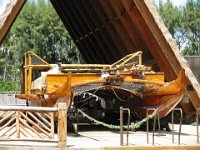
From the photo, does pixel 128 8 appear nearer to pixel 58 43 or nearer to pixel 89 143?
pixel 89 143

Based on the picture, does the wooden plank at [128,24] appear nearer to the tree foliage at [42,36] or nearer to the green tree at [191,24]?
the tree foliage at [42,36]

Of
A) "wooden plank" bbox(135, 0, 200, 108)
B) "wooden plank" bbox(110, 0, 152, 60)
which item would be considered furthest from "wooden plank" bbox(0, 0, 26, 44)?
"wooden plank" bbox(135, 0, 200, 108)

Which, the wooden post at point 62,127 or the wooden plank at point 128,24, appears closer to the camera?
the wooden post at point 62,127

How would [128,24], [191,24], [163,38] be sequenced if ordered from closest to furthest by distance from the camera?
[163,38] → [128,24] → [191,24]

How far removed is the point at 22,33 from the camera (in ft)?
146

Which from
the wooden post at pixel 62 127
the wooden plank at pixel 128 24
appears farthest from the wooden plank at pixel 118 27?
the wooden post at pixel 62 127

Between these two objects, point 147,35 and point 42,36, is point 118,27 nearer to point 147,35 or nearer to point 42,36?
point 147,35

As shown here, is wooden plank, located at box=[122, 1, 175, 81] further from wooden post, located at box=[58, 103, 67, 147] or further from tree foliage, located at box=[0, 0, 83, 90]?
tree foliage, located at box=[0, 0, 83, 90]

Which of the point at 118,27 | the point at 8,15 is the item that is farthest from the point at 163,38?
the point at 8,15

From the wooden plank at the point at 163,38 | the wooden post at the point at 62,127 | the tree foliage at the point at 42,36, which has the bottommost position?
the wooden post at the point at 62,127

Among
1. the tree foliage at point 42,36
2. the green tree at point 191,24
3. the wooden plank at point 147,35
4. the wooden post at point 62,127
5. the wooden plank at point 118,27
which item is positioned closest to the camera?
the wooden post at point 62,127

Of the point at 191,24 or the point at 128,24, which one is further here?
the point at 191,24

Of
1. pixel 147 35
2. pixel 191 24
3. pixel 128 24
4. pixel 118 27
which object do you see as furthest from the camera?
pixel 191 24

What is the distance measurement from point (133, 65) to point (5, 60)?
37.8 metres
